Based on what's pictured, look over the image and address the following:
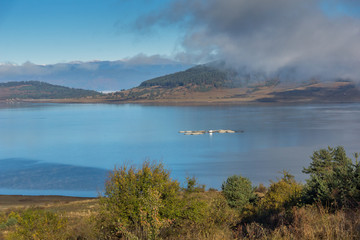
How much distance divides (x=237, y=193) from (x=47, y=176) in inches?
1129

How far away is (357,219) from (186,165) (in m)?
36.5

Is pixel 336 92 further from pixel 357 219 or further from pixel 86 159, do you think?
pixel 357 219

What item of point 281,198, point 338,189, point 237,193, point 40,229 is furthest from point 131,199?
point 237,193

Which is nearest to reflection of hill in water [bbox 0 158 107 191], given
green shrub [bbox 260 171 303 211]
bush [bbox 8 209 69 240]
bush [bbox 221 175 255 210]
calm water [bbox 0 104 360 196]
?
calm water [bbox 0 104 360 196]

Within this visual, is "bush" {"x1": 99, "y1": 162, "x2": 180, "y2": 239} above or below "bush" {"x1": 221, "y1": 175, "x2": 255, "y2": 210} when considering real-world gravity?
above

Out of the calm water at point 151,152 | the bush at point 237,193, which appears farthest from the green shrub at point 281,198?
the calm water at point 151,152

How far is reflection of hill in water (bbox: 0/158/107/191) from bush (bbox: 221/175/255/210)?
60.2 feet

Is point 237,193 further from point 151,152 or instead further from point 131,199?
point 151,152

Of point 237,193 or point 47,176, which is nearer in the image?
point 237,193

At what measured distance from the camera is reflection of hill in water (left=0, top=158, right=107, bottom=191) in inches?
1335

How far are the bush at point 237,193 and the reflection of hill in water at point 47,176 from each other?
1835 centimetres

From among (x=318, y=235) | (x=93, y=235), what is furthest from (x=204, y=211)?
(x=318, y=235)

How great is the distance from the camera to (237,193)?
646 inches

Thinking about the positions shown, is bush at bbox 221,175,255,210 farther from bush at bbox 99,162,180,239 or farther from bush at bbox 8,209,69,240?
bush at bbox 8,209,69,240
